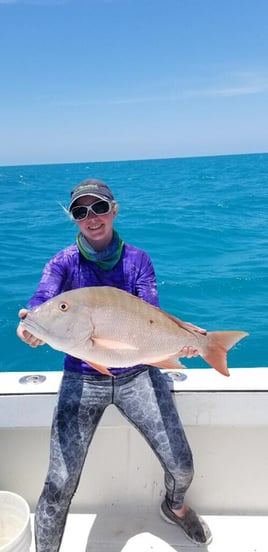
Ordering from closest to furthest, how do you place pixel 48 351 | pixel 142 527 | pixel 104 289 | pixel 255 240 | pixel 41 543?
pixel 104 289
pixel 41 543
pixel 142 527
pixel 48 351
pixel 255 240

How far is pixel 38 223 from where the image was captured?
53.4ft

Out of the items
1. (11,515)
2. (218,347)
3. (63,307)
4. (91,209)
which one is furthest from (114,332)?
(11,515)

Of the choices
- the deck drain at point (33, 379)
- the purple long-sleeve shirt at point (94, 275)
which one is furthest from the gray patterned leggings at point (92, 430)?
the deck drain at point (33, 379)

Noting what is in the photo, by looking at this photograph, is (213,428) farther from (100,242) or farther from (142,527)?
(100,242)

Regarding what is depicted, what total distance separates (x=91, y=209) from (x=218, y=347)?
35.0 inches

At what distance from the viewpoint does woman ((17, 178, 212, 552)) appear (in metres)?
2.18

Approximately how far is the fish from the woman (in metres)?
0.46

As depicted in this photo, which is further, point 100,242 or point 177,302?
point 177,302

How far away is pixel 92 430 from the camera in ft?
7.50

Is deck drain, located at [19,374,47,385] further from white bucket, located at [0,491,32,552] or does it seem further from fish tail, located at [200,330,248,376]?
fish tail, located at [200,330,248,376]

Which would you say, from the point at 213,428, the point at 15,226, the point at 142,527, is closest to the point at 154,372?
the point at 213,428

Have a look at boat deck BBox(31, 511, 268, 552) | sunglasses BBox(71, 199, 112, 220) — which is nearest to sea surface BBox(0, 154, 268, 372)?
boat deck BBox(31, 511, 268, 552)

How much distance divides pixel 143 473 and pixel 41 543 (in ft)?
2.35

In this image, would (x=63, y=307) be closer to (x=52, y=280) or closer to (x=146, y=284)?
(x=52, y=280)
